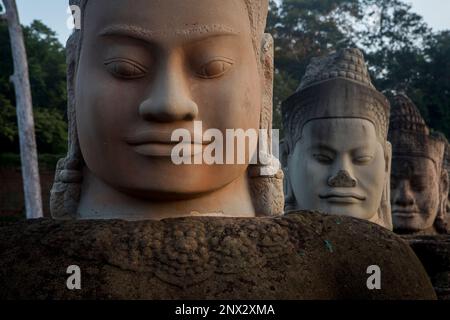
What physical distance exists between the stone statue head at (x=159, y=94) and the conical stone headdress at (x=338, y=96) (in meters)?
2.39

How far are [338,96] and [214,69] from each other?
2.69 metres

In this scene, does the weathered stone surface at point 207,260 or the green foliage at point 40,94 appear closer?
the weathered stone surface at point 207,260

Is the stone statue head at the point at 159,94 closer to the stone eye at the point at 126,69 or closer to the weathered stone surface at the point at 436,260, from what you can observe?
the stone eye at the point at 126,69

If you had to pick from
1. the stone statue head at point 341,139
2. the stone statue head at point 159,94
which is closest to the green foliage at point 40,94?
the stone statue head at point 341,139

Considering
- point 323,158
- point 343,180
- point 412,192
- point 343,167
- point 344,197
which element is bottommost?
point 344,197

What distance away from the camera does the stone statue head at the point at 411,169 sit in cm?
737

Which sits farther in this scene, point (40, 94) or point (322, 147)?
point (40, 94)

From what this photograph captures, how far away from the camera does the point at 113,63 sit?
236cm

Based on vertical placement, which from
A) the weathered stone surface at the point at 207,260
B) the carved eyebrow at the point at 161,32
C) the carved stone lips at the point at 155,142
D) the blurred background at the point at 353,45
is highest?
the blurred background at the point at 353,45

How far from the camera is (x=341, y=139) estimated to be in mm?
4762

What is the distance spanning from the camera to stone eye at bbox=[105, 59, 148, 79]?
232 cm

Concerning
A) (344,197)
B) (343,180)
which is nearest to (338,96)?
(343,180)

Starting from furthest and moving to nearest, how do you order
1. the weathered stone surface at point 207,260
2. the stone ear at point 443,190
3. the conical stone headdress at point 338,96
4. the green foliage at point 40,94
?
the green foliage at point 40,94 → the stone ear at point 443,190 → the conical stone headdress at point 338,96 → the weathered stone surface at point 207,260

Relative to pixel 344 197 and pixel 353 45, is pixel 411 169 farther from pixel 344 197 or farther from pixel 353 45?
pixel 353 45
